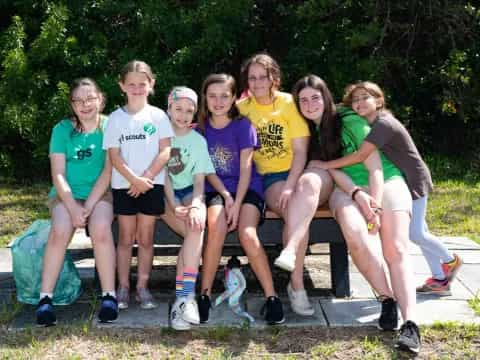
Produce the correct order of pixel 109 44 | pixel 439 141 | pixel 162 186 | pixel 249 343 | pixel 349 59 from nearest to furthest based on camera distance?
pixel 249 343 → pixel 162 186 → pixel 349 59 → pixel 109 44 → pixel 439 141

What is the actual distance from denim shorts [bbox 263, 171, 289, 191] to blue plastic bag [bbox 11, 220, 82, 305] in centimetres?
140

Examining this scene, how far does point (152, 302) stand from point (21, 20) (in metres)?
6.53

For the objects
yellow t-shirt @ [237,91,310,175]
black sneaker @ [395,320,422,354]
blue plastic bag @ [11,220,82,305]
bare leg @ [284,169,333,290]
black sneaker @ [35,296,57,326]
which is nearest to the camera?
black sneaker @ [395,320,422,354]

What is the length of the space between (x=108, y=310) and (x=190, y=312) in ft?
1.63

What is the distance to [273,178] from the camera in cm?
432

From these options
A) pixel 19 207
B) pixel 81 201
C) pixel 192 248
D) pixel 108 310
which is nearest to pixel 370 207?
pixel 192 248

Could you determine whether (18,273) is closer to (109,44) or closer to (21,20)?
(109,44)

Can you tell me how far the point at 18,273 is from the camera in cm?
418

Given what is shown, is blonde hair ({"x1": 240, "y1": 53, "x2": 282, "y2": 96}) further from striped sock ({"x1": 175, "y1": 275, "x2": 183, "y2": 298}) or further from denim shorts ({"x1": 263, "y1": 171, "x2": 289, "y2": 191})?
striped sock ({"x1": 175, "y1": 275, "x2": 183, "y2": 298})

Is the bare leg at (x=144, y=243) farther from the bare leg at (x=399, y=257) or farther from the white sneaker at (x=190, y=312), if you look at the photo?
the bare leg at (x=399, y=257)

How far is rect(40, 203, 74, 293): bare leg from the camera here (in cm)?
393

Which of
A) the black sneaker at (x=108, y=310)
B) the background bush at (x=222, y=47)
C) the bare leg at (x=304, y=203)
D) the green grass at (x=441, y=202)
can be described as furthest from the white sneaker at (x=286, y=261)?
the background bush at (x=222, y=47)

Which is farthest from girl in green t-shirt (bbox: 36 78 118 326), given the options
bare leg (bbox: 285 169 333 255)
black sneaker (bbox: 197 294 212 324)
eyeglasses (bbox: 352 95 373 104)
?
eyeglasses (bbox: 352 95 373 104)

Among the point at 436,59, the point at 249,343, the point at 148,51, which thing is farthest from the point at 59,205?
the point at 436,59
